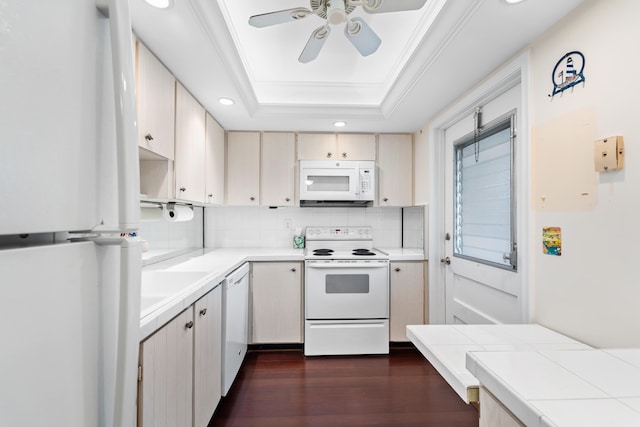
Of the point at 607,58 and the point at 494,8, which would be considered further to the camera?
the point at 494,8

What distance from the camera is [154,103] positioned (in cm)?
150

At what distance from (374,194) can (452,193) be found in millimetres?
769

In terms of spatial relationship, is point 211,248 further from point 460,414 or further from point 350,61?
point 460,414

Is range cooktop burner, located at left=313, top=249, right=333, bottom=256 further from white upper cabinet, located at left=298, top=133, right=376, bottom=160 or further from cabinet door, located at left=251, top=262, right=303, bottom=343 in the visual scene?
white upper cabinet, located at left=298, top=133, right=376, bottom=160

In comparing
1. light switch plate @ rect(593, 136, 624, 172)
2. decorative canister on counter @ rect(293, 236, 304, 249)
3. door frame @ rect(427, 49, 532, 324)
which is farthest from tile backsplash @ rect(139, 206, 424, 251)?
light switch plate @ rect(593, 136, 624, 172)

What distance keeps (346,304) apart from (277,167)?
→ 61.2 inches

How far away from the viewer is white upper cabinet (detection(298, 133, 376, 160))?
2.91 m

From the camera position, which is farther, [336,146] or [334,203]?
[334,203]

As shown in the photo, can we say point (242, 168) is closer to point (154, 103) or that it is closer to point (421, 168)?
point (154, 103)

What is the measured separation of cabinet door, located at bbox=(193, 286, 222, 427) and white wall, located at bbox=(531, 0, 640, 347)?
5.72ft

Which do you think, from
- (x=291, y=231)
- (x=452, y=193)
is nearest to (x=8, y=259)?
(x=452, y=193)

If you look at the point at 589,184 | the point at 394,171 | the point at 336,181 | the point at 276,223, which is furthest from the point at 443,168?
the point at 276,223

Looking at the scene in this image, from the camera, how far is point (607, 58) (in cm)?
107

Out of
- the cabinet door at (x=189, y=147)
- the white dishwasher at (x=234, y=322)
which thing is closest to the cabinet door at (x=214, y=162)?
the cabinet door at (x=189, y=147)
